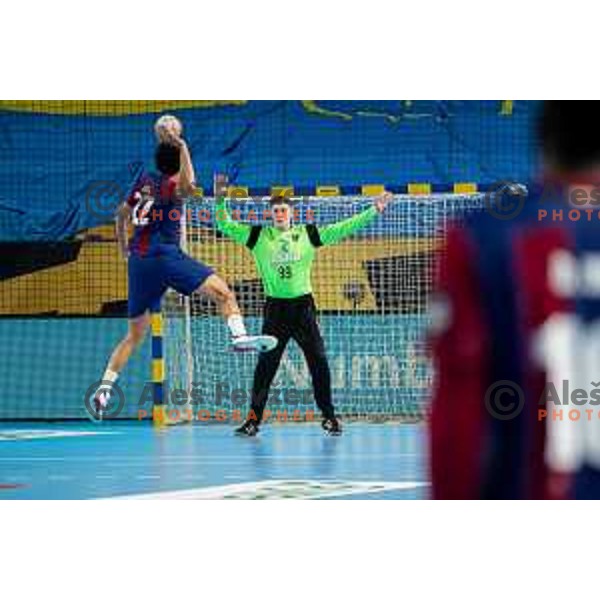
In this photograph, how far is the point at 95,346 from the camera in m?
15.6

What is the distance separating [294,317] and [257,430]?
1.37 meters

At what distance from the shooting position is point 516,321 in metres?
1.71

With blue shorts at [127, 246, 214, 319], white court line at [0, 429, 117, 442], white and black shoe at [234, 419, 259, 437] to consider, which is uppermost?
blue shorts at [127, 246, 214, 319]

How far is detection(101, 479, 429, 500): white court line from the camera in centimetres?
827

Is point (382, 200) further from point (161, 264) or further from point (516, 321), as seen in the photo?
point (516, 321)

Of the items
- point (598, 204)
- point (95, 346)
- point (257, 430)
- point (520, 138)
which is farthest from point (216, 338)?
point (598, 204)

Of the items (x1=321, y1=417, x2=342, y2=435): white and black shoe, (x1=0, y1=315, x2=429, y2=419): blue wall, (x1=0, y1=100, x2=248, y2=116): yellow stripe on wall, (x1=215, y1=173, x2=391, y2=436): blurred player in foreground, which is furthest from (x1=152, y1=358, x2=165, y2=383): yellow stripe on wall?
(x1=0, y1=100, x2=248, y2=116): yellow stripe on wall

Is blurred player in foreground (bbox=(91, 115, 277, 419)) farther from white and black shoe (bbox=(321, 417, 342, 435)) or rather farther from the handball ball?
white and black shoe (bbox=(321, 417, 342, 435))

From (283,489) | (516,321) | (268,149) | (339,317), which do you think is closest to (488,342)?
(516,321)

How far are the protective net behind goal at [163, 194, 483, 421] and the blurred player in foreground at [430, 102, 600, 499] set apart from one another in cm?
1234

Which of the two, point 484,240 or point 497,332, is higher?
point 484,240

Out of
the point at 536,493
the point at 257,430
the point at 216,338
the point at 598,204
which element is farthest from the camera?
the point at 216,338

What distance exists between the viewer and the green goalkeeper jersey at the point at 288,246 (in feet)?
39.3

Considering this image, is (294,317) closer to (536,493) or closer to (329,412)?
(329,412)
